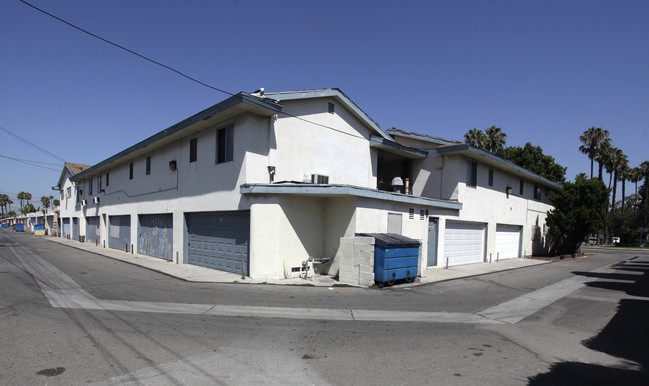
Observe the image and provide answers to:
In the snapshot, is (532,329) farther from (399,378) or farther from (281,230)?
(281,230)

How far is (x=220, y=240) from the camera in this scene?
1344 centimetres

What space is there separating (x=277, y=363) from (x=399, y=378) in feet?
5.31

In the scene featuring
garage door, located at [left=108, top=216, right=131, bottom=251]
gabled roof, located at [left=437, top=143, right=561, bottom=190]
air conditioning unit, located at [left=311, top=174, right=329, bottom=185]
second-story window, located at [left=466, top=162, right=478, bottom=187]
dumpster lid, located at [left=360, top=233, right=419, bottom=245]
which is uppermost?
gabled roof, located at [left=437, top=143, right=561, bottom=190]

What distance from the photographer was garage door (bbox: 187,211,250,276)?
1232 centimetres

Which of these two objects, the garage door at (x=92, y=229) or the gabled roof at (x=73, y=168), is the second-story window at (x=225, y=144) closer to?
the garage door at (x=92, y=229)

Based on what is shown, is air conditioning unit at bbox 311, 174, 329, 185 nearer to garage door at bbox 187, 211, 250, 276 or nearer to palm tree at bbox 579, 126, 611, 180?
garage door at bbox 187, 211, 250, 276

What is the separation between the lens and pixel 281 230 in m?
11.6

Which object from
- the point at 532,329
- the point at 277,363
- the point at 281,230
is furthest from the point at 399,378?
the point at 281,230

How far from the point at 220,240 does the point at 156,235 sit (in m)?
6.70

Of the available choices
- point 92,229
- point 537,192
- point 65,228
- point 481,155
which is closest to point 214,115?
point 481,155

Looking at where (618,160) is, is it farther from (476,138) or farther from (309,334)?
(309,334)

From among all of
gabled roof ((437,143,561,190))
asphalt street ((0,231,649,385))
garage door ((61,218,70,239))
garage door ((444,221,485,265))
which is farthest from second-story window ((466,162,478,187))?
garage door ((61,218,70,239))

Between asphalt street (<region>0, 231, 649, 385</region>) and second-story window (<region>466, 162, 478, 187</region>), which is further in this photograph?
second-story window (<region>466, 162, 478, 187</region>)

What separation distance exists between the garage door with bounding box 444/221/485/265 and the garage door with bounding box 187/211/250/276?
32.0ft
